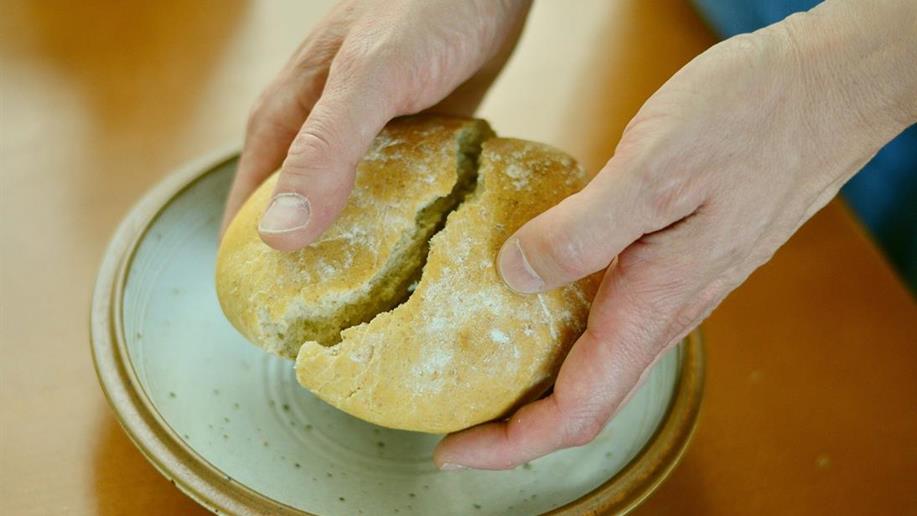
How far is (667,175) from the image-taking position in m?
0.74

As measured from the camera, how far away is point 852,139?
2.70 feet

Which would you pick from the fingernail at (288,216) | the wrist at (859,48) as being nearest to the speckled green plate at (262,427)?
the fingernail at (288,216)

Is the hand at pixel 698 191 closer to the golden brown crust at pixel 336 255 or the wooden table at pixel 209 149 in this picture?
the golden brown crust at pixel 336 255

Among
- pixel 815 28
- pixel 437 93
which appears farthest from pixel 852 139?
pixel 437 93

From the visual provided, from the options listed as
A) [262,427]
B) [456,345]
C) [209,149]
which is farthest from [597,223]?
[209,149]

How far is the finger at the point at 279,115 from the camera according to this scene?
0.97 meters

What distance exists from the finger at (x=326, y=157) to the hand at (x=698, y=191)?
173 millimetres

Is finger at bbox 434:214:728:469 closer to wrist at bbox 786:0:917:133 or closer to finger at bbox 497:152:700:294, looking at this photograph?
finger at bbox 497:152:700:294

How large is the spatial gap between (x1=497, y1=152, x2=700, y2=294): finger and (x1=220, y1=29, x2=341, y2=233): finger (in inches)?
13.4

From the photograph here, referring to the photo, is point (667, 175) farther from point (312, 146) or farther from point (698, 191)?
point (312, 146)

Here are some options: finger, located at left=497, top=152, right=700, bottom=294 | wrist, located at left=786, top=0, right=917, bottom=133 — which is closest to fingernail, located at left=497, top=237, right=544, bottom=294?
finger, located at left=497, top=152, right=700, bottom=294

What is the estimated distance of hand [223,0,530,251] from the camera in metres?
0.80

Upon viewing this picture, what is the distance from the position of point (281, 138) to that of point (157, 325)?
26cm

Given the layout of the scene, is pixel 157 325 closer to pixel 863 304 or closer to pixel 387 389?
pixel 387 389
